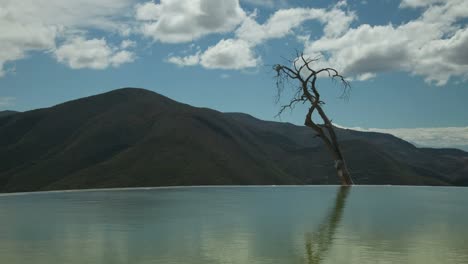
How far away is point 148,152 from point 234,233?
70727mm

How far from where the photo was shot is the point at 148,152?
81.7m

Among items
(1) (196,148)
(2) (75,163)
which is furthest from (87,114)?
(1) (196,148)

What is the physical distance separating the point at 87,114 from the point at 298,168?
54.3 m

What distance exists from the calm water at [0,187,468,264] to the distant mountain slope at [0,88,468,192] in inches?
1972

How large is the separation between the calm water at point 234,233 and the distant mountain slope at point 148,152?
50080 millimetres

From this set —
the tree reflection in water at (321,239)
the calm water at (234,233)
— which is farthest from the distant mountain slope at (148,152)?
the tree reflection in water at (321,239)

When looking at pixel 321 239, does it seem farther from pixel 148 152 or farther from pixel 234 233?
pixel 148 152

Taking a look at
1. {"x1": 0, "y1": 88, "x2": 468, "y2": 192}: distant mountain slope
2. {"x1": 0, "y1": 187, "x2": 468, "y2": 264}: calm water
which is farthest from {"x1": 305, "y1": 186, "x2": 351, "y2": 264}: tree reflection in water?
{"x1": 0, "y1": 88, "x2": 468, "y2": 192}: distant mountain slope

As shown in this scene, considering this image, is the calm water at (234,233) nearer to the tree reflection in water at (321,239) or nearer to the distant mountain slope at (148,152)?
the tree reflection in water at (321,239)

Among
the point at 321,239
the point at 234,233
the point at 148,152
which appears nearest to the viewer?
the point at 321,239

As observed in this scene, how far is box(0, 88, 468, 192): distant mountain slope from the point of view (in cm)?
7600

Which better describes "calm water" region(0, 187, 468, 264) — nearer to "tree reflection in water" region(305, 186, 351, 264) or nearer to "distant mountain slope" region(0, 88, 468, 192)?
"tree reflection in water" region(305, 186, 351, 264)

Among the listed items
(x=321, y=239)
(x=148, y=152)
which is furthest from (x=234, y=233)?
(x=148, y=152)

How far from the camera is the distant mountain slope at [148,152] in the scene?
249ft
